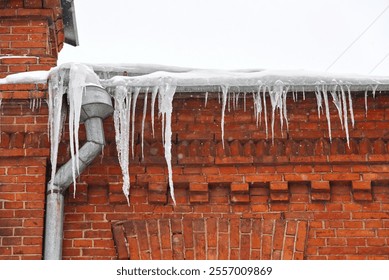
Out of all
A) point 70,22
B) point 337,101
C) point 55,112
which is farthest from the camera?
point 70,22

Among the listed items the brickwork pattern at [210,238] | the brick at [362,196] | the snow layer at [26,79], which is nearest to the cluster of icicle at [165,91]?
the snow layer at [26,79]

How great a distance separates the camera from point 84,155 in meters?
4.96

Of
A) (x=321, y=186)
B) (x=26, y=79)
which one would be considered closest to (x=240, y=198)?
(x=321, y=186)

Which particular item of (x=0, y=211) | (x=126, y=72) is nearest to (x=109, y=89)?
(x=126, y=72)

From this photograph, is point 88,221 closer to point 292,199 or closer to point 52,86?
point 52,86

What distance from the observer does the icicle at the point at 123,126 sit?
16.6ft

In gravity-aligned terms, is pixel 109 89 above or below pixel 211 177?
above

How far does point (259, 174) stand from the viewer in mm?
5176

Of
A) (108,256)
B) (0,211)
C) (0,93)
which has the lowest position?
(108,256)

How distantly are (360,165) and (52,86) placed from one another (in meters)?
2.31

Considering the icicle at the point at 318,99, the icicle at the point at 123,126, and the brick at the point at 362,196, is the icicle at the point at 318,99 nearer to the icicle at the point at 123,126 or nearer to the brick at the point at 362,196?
the brick at the point at 362,196

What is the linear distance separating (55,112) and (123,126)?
1.61 feet

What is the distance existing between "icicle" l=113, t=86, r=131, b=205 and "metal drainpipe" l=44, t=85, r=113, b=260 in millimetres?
99

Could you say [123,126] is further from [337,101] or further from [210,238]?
[337,101]
